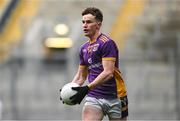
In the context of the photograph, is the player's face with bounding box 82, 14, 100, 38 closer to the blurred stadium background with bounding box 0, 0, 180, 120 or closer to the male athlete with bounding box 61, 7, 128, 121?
the male athlete with bounding box 61, 7, 128, 121

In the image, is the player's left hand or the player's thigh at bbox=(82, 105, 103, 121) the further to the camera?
the player's thigh at bbox=(82, 105, 103, 121)

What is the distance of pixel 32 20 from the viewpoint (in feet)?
76.5

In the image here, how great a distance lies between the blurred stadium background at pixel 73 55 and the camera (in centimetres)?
1972

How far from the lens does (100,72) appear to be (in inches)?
349

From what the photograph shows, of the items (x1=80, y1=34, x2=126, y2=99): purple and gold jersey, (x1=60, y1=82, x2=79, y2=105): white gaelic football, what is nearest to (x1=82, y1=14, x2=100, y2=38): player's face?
(x1=80, y1=34, x2=126, y2=99): purple and gold jersey

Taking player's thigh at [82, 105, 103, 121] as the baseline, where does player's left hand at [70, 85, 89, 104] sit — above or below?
above

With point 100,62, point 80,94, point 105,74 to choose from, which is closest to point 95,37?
point 100,62

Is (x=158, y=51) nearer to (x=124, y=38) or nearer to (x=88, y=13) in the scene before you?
(x=124, y=38)

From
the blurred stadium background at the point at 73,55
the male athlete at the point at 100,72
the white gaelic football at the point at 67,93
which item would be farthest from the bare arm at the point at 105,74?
the blurred stadium background at the point at 73,55

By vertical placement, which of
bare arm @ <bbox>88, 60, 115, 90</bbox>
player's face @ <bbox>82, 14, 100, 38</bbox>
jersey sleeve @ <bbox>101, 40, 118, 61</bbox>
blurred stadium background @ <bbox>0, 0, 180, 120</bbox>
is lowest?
blurred stadium background @ <bbox>0, 0, 180, 120</bbox>

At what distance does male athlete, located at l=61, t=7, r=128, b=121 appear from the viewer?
8766 mm

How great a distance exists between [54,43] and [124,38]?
235 cm

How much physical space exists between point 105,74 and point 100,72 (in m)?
0.24

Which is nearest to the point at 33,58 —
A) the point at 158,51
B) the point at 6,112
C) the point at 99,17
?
the point at 6,112
